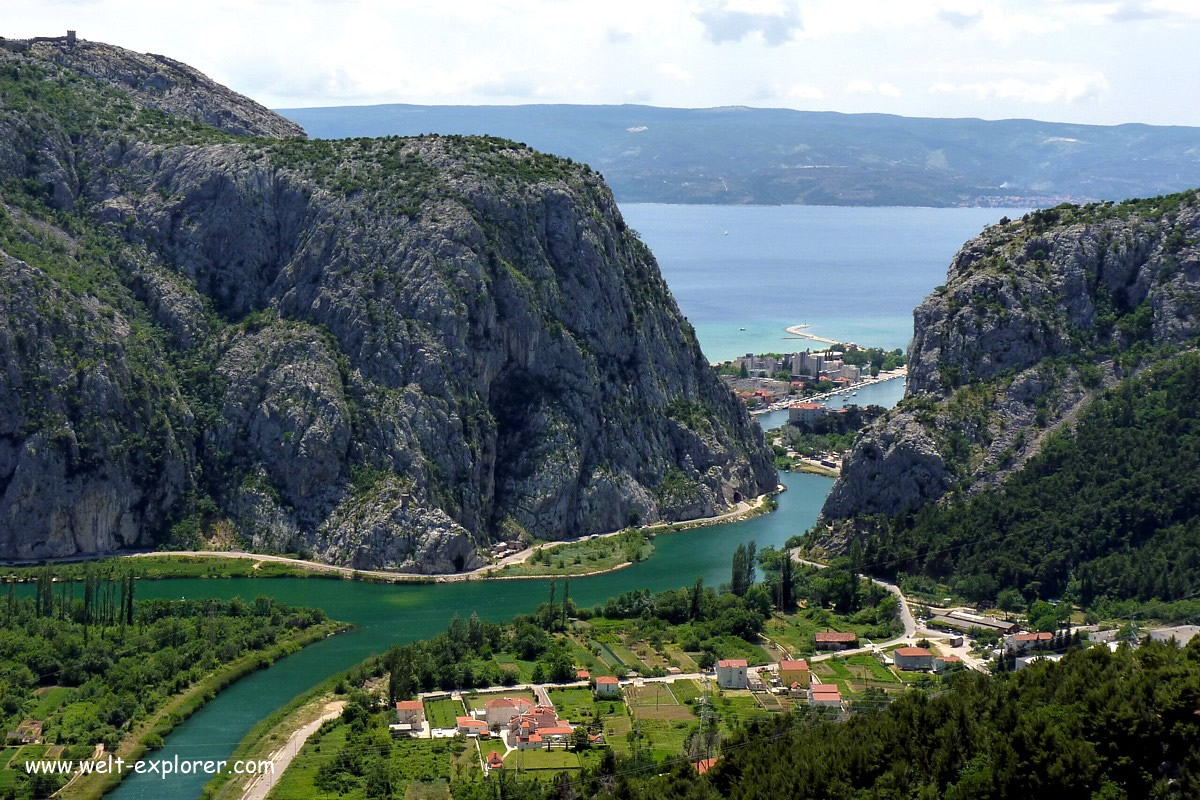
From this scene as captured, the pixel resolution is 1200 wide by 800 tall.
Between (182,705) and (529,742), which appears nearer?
(529,742)

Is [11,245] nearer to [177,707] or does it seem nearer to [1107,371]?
[177,707]

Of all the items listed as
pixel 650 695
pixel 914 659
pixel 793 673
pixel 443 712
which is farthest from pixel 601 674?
pixel 914 659

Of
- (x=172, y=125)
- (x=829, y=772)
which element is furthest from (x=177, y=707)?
(x=172, y=125)

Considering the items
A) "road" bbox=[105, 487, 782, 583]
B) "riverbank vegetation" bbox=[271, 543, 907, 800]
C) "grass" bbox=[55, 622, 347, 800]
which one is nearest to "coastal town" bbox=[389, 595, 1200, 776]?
"riverbank vegetation" bbox=[271, 543, 907, 800]

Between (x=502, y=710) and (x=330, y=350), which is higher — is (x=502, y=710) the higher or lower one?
the lower one

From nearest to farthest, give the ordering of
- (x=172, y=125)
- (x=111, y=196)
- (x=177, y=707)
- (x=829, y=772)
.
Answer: (x=829, y=772), (x=177, y=707), (x=111, y=196), (x=172, y=125)

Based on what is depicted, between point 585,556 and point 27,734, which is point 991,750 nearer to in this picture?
point 27,734
